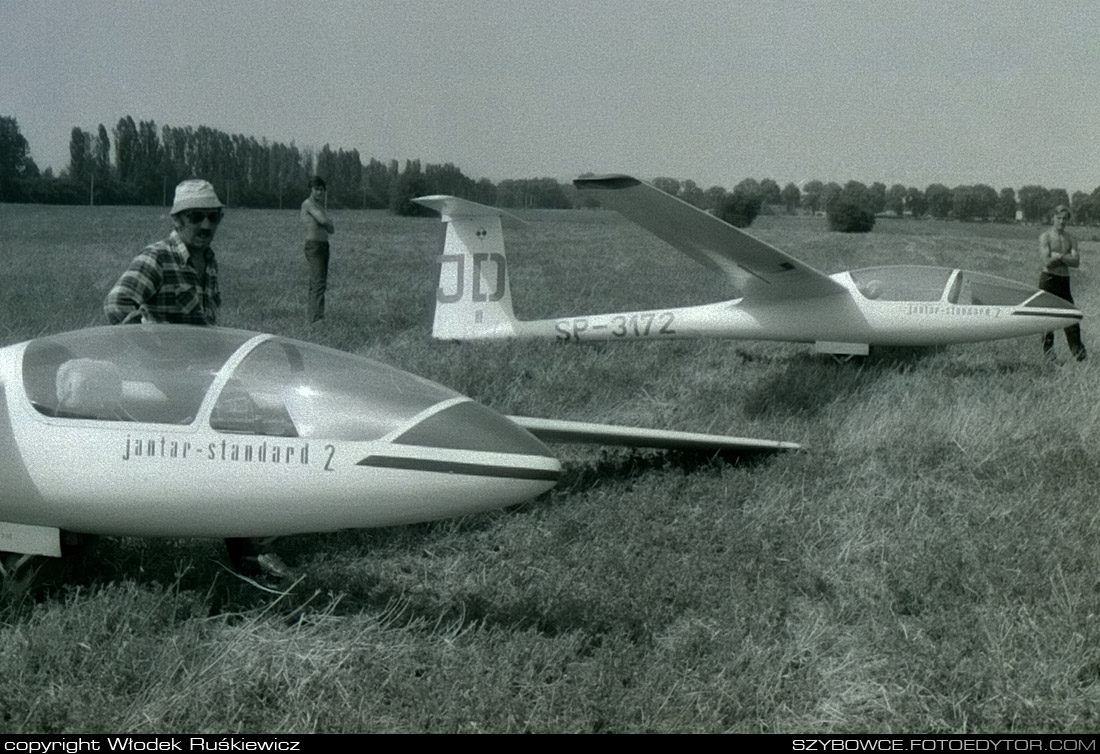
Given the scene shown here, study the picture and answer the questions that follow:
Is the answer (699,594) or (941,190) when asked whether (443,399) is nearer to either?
(699,594)

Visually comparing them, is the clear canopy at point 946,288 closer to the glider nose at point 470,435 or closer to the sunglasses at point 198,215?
the sunglasses at point 198,215

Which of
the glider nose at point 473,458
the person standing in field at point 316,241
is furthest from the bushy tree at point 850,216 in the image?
the glider nose at point 473,458

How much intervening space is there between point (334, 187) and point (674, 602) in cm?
4272

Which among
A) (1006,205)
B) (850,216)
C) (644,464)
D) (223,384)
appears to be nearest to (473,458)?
(223,384)

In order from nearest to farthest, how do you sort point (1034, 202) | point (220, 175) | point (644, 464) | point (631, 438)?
point (631, 438)
point (644, 464)
point (1034, 202)
point (220, 175)

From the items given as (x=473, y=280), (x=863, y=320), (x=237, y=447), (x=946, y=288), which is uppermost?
(x=946, y=288)

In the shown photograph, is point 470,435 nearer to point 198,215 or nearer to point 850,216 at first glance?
point 198,215

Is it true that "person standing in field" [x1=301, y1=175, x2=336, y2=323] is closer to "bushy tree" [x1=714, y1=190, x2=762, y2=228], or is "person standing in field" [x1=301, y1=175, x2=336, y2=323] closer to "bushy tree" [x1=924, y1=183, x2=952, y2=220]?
"bushy tree" [x1=924, y1=183, x2=952, y2=220]

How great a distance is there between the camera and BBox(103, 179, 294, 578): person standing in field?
194 inches

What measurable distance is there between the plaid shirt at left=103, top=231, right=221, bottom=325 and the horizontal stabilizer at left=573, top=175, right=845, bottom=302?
2.82m

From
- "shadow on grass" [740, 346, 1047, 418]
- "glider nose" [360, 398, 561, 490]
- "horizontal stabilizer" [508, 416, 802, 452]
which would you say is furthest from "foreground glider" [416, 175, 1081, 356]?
"glider nose" [360, 398, 561, 490]

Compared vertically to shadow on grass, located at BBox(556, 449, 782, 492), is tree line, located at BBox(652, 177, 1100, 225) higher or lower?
higher

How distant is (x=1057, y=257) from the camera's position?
10.6 m

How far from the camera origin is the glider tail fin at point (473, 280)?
11.1 metres
